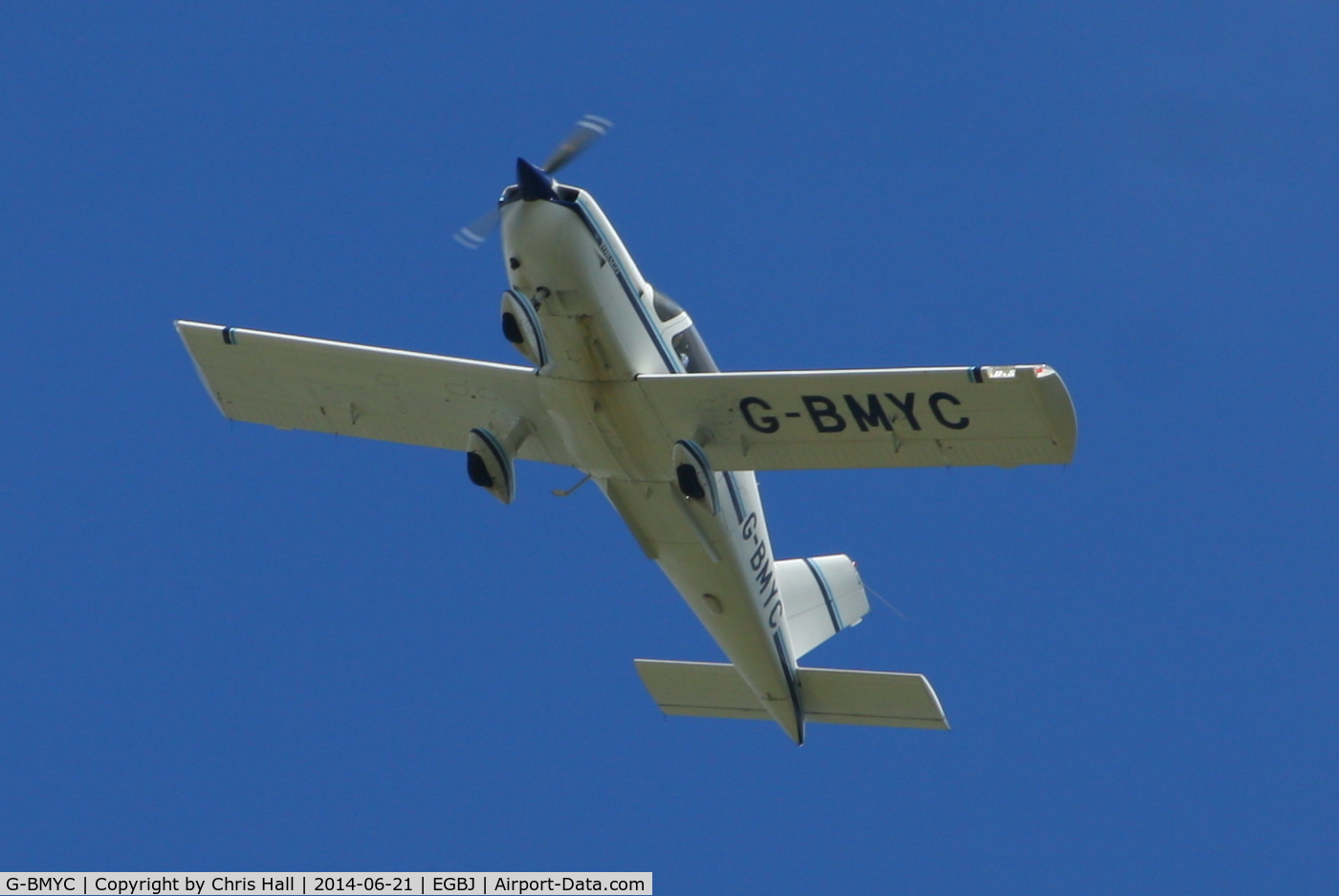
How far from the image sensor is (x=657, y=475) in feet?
75.2

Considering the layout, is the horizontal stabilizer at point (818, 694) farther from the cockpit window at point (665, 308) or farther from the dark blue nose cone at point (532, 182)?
the dark blue nose cone at point (532, 182)

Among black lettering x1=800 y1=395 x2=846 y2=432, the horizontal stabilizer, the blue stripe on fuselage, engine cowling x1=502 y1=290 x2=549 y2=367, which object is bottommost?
the horizontal stabilizer

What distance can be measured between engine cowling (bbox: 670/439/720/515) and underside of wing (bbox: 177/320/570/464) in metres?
1.79

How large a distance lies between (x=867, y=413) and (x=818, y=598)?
604cm

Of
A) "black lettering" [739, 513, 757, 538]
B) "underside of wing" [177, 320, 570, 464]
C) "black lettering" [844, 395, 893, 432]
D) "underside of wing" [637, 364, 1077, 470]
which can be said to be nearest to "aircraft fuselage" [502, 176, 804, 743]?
"black lettering" [739, 513, 757, 538]

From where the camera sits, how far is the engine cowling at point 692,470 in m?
22.1

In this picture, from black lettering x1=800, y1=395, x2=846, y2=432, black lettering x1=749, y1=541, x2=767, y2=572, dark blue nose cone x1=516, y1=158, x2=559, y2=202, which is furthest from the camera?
black lettering x1=749, y1=541, x2=767, y2=572

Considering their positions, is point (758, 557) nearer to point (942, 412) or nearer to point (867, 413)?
point (867, 413)

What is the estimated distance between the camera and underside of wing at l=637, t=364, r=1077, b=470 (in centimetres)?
2122

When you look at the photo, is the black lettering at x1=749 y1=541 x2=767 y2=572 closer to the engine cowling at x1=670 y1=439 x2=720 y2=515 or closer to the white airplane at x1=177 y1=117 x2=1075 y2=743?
the white airplane at x1=177 y1=117 x2=1075 y2=743

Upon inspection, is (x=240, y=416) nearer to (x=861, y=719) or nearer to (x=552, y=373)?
(x=552, y=373)

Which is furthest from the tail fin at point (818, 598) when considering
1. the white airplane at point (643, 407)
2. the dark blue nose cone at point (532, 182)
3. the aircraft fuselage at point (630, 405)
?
the dark blue nose cone at point (532, 182)

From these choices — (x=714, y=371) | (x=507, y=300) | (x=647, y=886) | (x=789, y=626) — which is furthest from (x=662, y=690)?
(x=507, y=300)

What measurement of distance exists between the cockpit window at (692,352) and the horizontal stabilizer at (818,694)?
521cm
